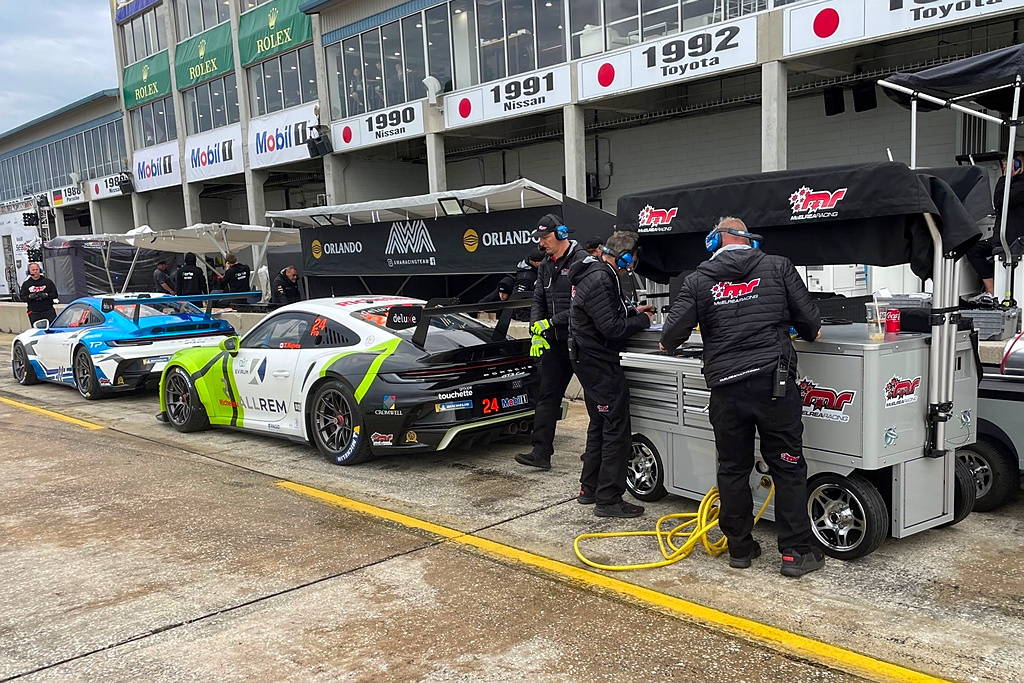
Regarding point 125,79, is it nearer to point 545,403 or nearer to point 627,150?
point 627,150

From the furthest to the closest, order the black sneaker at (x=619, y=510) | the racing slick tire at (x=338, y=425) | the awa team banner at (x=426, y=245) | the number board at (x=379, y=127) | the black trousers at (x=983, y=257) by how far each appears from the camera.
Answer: the number board at (x=379, y=127), the awa team banner at (x=426, y=245), the black trousers at (x=983, y=257), the racing slick tire at (x=338, y=425), the black sneaker at (x=619, y=510)

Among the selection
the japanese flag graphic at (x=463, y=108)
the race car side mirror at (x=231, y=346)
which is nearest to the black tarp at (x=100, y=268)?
the japanese flag graphic at (x=463, y=108)

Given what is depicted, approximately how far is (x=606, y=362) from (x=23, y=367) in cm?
1071

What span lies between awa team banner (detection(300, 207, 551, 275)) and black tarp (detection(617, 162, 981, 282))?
6094 mm

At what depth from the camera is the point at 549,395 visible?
6383mm

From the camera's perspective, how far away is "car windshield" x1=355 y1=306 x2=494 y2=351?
21.9 ft

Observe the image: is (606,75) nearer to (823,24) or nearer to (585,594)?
(823,24)

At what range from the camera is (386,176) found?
26.9m

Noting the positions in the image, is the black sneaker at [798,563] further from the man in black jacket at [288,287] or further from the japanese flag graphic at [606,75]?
the japanese flag graphic at [606,75]

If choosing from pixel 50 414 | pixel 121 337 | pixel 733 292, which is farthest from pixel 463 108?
pixel 733 292

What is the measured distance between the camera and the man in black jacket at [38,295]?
1444 centimetres

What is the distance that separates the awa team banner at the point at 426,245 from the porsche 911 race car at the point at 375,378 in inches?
186

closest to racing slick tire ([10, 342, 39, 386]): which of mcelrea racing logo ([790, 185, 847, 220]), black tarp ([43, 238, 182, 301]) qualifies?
mcelrea racing logo ([790, 185, 847, 220])

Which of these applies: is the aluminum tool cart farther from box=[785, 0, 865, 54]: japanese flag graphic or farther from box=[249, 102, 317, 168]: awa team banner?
box=[249, 102, 317, 168]: awa team banner
